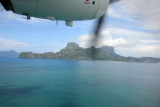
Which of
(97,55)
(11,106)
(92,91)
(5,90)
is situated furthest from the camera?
(92,91)

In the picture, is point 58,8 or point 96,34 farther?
point 96,34

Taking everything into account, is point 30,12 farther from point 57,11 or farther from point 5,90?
point 5,90

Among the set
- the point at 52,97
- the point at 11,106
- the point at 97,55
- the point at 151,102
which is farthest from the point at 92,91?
the point at 97,55

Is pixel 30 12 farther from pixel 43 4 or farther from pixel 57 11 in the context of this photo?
pixel 57 11

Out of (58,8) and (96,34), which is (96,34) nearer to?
(96,34)

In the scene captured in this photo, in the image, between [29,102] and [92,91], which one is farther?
[92,91]

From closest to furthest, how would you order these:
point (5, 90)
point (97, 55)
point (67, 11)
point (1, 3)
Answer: point (1, 3)
point (67, 11)
point (97, 55)
point (5, 90)

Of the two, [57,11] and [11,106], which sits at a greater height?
[57,11]

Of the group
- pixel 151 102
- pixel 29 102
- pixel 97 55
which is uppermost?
pixel 97 55

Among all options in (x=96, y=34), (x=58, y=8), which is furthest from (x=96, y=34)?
(x=58, y=8)
